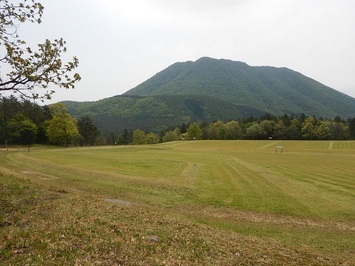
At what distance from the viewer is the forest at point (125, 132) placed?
3460 inches

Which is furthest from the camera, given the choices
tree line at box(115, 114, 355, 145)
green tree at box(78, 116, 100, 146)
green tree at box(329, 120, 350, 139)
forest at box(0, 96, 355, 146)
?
green tree at box(329, 120, 350, 139)

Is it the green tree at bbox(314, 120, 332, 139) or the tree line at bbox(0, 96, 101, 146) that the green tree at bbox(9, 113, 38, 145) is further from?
the green tree at bbox(314, 120, 332, 139)

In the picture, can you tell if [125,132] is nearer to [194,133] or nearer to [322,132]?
[194,133]

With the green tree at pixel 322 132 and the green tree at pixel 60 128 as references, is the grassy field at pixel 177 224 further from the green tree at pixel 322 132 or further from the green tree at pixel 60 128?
the green tree at pixel 322 132

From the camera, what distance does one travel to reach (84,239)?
10000 mm

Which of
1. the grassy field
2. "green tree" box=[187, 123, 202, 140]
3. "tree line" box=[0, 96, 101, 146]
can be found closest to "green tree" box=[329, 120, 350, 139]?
"green tree" box=[187, 123, 202, 140]

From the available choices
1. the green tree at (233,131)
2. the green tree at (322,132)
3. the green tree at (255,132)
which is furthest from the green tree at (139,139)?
the green tree at (322,132)

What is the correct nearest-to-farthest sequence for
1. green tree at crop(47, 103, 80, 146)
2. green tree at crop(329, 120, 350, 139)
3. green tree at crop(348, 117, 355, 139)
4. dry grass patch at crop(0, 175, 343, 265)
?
dry grass patch at crop(0, 175, 343, 265), green tree at crop(47, 103, 80, 146), green tree at crop(329, 120, 350, 139), green tree at crop(348, 117, 355, 139)

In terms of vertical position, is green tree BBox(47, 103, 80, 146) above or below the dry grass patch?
above

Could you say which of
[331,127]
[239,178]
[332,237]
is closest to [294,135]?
[331,127]

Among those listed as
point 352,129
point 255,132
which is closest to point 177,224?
point 255,132

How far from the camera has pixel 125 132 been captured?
182125 mm

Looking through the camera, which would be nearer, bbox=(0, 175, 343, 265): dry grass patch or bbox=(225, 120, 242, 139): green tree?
bbox=(0, 175, 343, 265): dry grass patch

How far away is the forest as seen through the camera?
8788cm
